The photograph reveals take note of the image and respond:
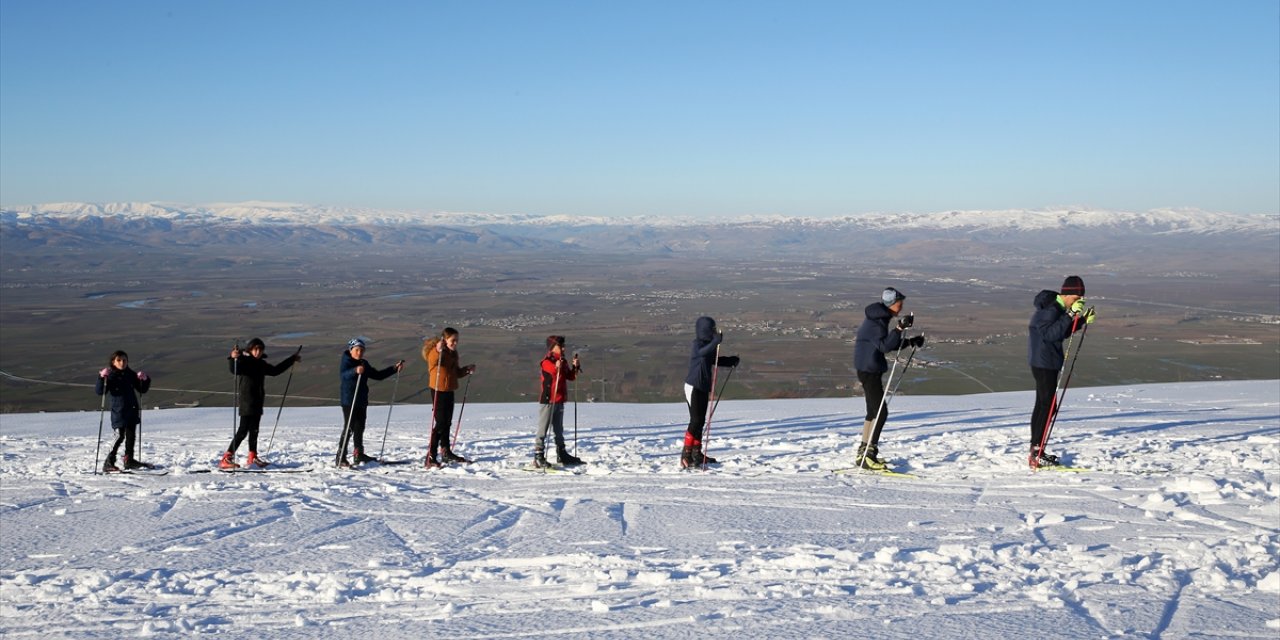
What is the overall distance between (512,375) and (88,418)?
122 feet

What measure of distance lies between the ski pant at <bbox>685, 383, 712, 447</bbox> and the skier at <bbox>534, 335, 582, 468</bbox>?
1.27 metres

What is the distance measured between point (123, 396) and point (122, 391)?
54 millimetres

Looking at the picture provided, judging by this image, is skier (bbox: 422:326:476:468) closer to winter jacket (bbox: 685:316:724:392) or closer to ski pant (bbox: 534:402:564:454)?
ski pant (bbox: 534:402:564:454)

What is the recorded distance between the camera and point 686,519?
7.29m

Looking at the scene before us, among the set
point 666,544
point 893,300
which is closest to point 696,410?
point 893,300

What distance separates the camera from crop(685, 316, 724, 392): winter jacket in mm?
9305

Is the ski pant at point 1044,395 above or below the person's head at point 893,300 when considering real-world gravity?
below

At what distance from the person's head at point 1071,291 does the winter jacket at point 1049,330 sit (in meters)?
0.12

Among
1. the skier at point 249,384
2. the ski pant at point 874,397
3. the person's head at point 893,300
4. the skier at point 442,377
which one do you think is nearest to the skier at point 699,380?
the ski pant at point 874,397

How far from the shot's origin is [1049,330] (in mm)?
9008

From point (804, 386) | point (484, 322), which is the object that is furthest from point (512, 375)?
point (484, 322)

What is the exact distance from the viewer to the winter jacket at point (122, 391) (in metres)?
9.76

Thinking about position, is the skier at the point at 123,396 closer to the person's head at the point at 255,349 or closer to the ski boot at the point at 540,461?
the person's head at the point at 255,349

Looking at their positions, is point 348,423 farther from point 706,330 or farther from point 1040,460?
point 1040,460
